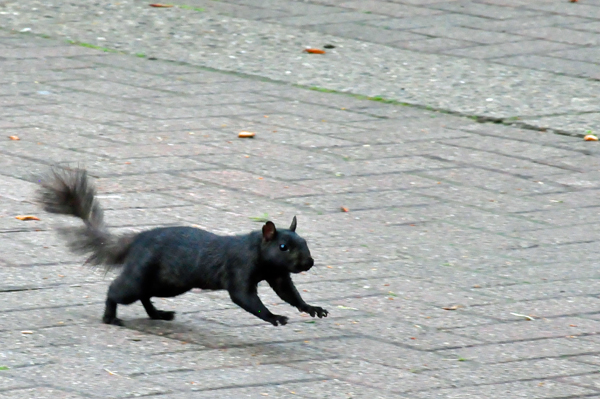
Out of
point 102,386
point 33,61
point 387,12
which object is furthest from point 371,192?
point 387,12

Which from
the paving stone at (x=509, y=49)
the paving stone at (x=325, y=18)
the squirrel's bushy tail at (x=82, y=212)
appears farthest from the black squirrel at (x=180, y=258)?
the paving stone at (x=325, y=18)

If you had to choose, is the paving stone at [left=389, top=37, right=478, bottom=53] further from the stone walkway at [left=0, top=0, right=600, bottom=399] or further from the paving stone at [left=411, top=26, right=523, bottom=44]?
the paving stone at [left=411, top=26, right=523, bottom=44]

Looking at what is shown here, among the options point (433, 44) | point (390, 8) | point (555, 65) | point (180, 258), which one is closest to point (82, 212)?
point (180, 258)

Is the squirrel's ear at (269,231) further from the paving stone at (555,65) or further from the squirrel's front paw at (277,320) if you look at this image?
the paving stone at (555,65)

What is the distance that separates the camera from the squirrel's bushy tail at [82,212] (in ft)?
15.0

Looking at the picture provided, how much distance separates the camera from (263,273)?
4.27 meters

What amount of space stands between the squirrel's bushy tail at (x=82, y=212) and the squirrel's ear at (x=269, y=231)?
2.13ft

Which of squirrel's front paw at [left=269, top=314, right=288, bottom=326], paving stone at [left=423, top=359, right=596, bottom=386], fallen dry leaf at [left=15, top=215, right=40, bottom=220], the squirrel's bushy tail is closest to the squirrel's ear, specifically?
squirrel's front paw at [left=269, top=314, right=288, bottom=326]

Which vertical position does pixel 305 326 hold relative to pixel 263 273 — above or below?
below

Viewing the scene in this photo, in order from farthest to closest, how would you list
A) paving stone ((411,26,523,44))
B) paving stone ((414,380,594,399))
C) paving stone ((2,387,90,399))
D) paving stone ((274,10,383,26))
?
paving stone ((274,10,383,26)) → paving stone ((411,26,523,44)) → paving stone ((414,380,594,399)) → paving stone ((2,387,90,399))

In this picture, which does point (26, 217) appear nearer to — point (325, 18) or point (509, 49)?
point (509, 49)

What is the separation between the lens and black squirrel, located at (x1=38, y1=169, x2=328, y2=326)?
4199 mm

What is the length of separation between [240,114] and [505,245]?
2.76m

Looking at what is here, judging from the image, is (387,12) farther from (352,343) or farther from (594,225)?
(352,343)
